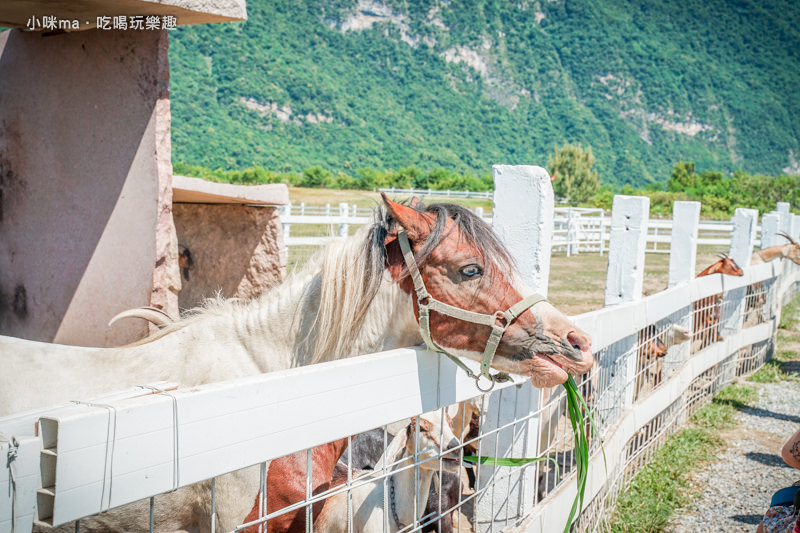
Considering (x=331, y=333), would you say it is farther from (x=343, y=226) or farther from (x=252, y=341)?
(x=343, y=226)

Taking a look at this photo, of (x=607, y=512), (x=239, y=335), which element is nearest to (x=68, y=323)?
(x=239, y=335)

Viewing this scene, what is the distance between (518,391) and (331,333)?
0.81 m

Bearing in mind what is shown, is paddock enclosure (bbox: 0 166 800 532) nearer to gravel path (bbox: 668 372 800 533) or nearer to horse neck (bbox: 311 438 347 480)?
horse neck (bbox: 311 438 347 480)

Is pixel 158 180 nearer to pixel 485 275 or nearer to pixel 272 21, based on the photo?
pixel 485 275

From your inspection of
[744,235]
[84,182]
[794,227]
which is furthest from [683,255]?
[794,227]

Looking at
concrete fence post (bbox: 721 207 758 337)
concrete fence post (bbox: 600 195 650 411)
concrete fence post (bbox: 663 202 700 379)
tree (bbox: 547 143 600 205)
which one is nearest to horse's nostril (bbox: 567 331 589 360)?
concrete fence post (bbox: 600 195 650 411)

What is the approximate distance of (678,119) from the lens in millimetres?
142500

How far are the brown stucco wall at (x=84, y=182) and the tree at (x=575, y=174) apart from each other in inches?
1958

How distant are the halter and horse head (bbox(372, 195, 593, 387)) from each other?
0.05ft

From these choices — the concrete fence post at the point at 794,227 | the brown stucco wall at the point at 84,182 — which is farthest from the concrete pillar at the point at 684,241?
the concrete fence post at the point at 794,227

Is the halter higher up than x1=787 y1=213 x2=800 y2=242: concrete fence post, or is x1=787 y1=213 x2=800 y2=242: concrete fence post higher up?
x1=787 y1=213 x2=800 y2=242: concrete fence post

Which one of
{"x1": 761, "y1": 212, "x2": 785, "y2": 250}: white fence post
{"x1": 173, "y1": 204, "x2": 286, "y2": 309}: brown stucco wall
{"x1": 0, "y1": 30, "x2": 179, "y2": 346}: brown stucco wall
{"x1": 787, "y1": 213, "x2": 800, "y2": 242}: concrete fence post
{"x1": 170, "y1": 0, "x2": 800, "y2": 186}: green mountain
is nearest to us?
{"x1": 0, "y1": 30, "x2": 179, "y2": 346}: brown stucco wall

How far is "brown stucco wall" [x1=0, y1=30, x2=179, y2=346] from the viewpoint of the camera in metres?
3.29

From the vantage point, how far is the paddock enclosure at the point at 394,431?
1.00 metres
